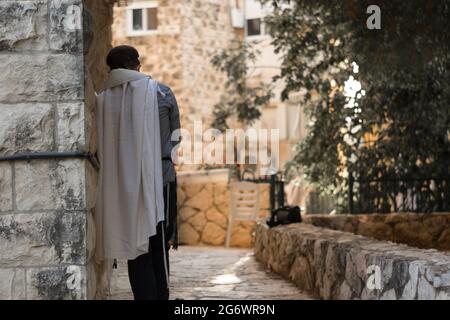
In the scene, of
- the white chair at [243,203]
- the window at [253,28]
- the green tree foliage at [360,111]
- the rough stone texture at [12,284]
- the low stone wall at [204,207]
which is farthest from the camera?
the window at [253,28]

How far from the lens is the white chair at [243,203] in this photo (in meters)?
14.3

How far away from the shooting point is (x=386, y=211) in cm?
1202

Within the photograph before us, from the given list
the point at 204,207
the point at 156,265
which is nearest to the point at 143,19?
the point at 204,207

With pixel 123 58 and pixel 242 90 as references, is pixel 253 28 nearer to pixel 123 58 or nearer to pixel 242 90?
pixel 242 90

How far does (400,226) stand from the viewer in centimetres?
1120

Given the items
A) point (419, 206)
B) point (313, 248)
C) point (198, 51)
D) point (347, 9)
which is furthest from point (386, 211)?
point (198, 51)

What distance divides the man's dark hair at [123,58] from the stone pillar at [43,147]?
0.80m

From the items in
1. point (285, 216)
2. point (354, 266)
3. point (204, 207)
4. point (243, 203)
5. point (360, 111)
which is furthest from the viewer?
point (204, 207)

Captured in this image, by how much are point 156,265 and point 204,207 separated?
1057 cm

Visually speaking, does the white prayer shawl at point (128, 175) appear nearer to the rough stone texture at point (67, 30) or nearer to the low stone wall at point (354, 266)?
the rough stone texture at point (67, 30)

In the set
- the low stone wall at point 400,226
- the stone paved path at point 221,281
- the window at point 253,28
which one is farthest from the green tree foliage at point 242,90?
the window at point 253,28
